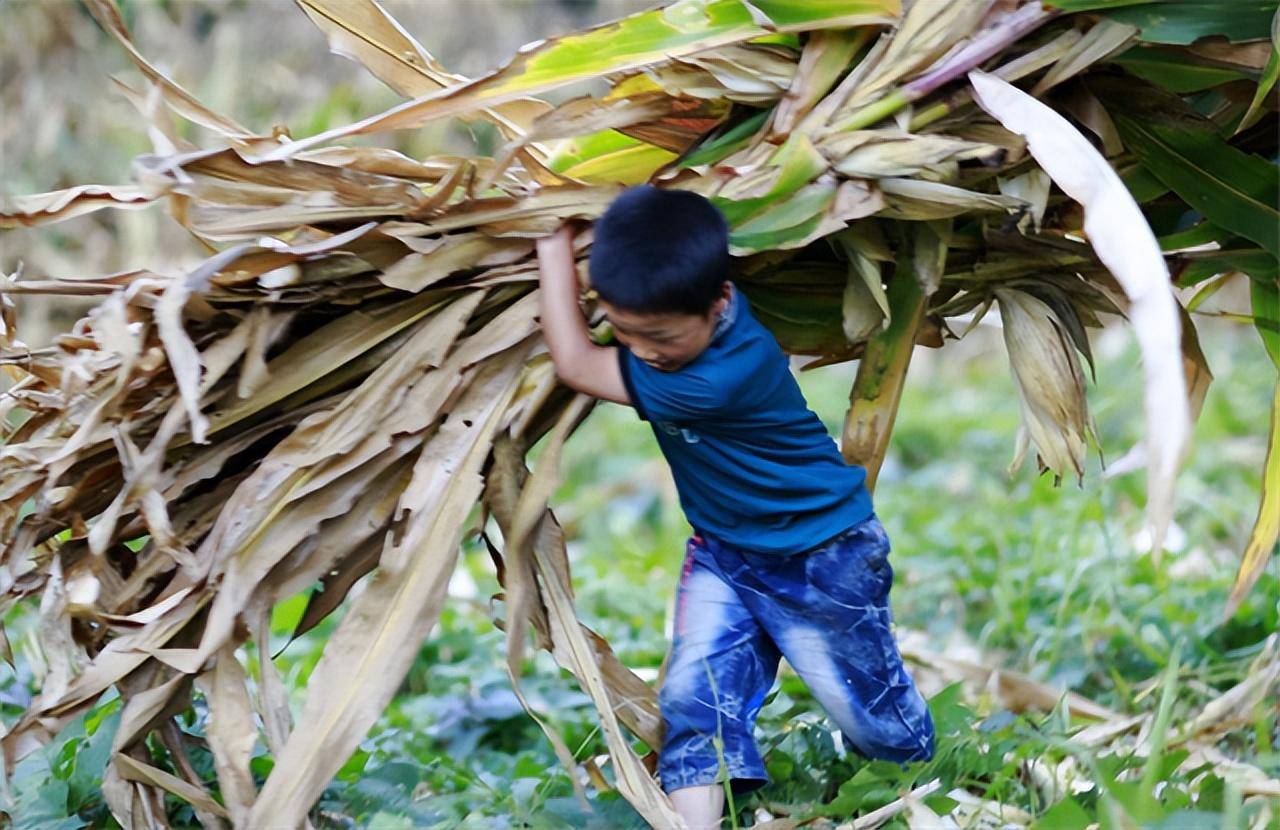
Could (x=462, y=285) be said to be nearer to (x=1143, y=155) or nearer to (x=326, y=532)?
(x=326, y=532)

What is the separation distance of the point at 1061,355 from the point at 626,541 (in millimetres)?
2716

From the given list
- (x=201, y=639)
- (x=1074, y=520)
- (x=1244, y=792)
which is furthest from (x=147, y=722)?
(x=1074, y=520)

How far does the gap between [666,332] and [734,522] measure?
399 millimetres

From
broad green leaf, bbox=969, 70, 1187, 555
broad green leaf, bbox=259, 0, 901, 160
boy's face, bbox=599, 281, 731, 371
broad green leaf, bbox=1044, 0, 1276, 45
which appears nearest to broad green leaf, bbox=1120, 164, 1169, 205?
broad green leaf, bbox=1044, 0, 1276, 45

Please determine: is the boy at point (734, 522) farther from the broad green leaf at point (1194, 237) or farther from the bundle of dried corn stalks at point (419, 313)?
the broad green leaf at point (1194, 237)

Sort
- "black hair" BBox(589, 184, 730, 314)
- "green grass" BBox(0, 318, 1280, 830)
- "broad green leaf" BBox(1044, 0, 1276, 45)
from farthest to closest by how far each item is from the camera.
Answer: "green grass" BBox(0, 318, 1280, 830) → "broad green leaf" BBox(1044, 0, 1276, 45) → "black hair" BBox(589, 184, 730, 314)

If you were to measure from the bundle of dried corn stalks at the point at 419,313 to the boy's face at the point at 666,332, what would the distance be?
0.42 feet

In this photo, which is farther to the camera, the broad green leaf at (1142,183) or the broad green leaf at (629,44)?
the broad green leaf at (1142,183)

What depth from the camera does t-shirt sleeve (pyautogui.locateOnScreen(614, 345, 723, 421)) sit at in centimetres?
189

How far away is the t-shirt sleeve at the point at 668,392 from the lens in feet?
6.20

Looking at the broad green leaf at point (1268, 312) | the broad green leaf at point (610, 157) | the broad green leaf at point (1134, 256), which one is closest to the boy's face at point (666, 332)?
the broad green leaf at point (610, 157)

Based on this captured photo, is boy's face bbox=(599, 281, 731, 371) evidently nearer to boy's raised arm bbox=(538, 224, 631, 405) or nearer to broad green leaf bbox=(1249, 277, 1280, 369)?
boy's raised arm bbox=(538, 224, 631, 405)

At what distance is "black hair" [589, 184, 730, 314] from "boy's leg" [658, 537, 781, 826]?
1.81 ft

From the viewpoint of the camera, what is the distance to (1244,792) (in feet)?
7.06
